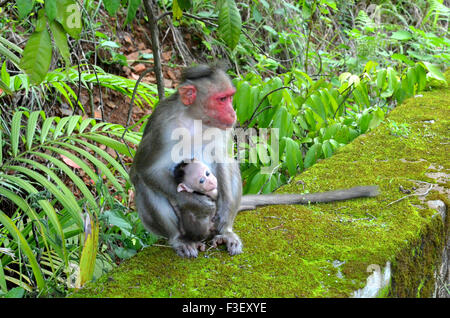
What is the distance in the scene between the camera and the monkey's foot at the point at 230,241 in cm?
261

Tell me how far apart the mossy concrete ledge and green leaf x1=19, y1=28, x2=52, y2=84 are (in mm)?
993

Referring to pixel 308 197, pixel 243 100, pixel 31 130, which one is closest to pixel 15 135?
pixel 31 130

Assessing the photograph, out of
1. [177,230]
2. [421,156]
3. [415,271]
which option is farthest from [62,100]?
[415,271]

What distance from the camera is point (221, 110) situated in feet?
9.30

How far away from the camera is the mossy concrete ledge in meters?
2.28

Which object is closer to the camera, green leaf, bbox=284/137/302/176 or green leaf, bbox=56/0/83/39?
green leaf, bbox=56/0/83/39

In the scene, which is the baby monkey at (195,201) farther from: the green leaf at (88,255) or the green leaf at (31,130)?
the green leaf at (31,130)

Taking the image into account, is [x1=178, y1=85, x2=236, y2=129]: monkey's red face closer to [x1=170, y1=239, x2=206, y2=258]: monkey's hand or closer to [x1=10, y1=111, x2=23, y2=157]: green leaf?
[x1=170, y1=239, x2=206, y2=258]: monkey's hand

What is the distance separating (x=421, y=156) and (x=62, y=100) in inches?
149

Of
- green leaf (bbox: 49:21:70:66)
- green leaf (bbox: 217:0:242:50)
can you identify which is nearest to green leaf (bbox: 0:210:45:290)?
green leaf (bbox: 49:21:70:66)

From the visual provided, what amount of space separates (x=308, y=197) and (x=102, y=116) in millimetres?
2347

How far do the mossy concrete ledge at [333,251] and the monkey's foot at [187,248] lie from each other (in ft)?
0.12

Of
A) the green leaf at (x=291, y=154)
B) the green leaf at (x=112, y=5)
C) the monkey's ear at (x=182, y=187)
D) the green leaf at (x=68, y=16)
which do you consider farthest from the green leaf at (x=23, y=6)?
the green leaf at (x=291, y=154)
